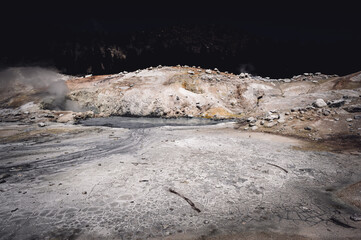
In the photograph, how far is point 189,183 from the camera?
5.54m

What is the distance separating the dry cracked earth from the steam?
512 inches

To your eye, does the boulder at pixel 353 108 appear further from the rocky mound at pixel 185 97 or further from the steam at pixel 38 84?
the steam at pixel 38 84

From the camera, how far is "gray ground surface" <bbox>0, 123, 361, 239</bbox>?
3670 mm

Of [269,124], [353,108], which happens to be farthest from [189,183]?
[353,108]

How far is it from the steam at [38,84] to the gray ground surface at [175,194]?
16.9 metres

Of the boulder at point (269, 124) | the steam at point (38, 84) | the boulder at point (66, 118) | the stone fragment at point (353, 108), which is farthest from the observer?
the steam at point (38, 84)

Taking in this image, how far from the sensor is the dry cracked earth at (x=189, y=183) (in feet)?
12.2

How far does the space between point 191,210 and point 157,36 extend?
42.8 metres

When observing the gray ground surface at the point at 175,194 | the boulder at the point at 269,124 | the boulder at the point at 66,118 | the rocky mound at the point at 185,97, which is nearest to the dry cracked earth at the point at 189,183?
the gray ground surface at the point at 175,194

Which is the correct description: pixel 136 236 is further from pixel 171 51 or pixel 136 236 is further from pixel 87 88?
pixel 171 51

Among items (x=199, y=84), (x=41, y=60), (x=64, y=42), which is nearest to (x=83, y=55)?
(x=64, y=42)

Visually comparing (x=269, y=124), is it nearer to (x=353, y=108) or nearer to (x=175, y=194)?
(x=353, y=108)

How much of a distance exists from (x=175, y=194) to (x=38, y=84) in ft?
112

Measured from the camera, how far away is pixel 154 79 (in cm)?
2550
